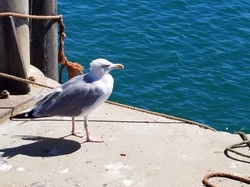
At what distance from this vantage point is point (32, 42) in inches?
382

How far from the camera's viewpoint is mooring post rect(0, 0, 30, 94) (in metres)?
7.82

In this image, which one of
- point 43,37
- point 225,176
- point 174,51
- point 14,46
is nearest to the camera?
point 225,176

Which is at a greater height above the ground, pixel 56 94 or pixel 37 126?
pixel 56 94

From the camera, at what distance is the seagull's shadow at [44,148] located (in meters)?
6.76

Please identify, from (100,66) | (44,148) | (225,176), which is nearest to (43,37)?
(100,66)

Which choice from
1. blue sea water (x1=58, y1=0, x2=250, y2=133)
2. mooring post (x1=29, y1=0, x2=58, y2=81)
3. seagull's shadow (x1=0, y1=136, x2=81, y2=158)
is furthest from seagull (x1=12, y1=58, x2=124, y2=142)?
blue sea water (x1=58, y1=0, x2=250, y2=133)

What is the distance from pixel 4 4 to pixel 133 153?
100 inches

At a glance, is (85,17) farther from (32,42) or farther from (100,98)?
(100,98)

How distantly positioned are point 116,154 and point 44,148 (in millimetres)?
787

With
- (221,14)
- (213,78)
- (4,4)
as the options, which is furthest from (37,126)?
(221,14)

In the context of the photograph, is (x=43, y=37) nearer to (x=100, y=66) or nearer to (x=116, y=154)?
(x=100, y=66)

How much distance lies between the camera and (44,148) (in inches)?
271

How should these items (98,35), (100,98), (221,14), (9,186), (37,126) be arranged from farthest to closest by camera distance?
(221,14) → (98,35) → (37,126) → (100,98) → (9,186)

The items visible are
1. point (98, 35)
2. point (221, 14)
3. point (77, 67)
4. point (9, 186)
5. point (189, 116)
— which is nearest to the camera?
point (9, 186)
